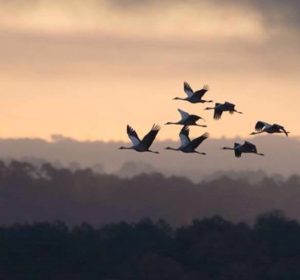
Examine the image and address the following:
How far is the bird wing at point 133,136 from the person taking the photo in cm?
6681

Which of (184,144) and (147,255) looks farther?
(147,255)

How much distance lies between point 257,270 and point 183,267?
3.52 m

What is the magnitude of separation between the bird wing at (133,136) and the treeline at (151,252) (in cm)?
2881

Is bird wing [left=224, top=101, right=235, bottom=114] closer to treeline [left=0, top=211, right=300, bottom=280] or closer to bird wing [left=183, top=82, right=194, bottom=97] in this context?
bird wing [left=183, top=82, right=194, bottom=97]

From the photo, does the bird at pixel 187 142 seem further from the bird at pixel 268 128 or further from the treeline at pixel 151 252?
the treeline at pixel 151 252

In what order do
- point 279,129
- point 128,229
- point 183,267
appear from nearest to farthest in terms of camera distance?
point 279,129, point 183,267, point 128,229

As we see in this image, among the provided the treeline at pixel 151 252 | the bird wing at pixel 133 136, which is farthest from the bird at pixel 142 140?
the treeline at pixel 151 252

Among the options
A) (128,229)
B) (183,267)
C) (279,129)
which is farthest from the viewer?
(128,229)

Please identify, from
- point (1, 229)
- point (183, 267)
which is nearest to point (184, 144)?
point (183, 267)

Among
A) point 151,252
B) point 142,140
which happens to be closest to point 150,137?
point 142,140

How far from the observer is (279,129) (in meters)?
64.2

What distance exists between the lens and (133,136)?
6719cm

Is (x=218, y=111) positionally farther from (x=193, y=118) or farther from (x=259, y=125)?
(x=259, y=125)

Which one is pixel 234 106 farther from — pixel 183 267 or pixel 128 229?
pixel 128 229
